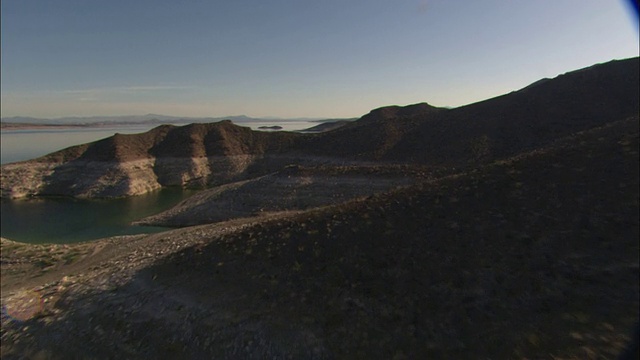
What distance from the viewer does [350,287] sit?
12758mm

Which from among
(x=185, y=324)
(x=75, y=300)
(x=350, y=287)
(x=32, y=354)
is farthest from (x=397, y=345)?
(x=75, y=300)

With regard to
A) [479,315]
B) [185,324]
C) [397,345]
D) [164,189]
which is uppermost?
[479,315]

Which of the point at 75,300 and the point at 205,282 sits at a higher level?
the point at 205,282

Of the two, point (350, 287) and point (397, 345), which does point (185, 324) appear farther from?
point (397, 345)

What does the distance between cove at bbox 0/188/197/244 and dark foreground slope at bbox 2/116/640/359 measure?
57.9ft

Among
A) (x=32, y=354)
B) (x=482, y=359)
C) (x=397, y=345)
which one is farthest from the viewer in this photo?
(x=32, y=354)

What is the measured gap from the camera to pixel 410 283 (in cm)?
1220

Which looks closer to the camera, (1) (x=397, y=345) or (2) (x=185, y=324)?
(1) (x=397, y=345)

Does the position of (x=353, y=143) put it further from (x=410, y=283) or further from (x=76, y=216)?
(x=410, y=283)

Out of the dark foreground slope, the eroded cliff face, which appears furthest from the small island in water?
the eroded cliff face

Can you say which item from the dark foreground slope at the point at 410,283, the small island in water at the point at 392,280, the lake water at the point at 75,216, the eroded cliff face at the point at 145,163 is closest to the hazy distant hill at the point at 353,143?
the eroded cliff face at the point at 145,163

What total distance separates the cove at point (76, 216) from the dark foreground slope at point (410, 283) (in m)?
17.6

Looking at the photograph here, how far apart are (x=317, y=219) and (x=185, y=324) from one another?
791 centimetres

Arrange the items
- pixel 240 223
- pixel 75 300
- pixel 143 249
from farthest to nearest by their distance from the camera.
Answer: pixel 240 223, pixel 143 249, pixel 75 300
